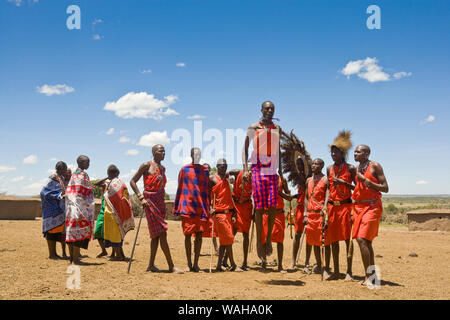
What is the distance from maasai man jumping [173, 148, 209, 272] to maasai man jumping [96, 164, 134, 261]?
218cm

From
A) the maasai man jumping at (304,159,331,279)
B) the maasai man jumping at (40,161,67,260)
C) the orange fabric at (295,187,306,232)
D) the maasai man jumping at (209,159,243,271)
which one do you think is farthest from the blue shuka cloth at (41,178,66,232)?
the maasai man jumping at (304,159,331,279)

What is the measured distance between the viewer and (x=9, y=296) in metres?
5.19

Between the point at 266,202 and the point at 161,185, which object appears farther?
the point at 161,185

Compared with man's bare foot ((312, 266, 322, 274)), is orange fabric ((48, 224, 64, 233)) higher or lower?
higher

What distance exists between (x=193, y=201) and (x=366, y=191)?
3.16m

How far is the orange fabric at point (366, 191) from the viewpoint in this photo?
6.33 meters

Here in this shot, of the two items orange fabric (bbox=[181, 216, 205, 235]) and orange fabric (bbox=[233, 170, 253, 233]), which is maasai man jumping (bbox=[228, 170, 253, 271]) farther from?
orange fabric (bbox=[181, 216, 205, 235])

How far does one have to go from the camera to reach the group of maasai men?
21.4ft

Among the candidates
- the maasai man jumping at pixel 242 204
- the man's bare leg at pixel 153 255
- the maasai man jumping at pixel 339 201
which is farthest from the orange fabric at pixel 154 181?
the maasai man jumping at pixel 339 201

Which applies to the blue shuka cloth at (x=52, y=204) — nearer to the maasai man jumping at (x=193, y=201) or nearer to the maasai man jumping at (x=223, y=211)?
the maasai man jumping at (x=193, y=201)

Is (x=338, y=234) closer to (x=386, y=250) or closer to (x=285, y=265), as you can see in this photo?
(x=285, y=265)
